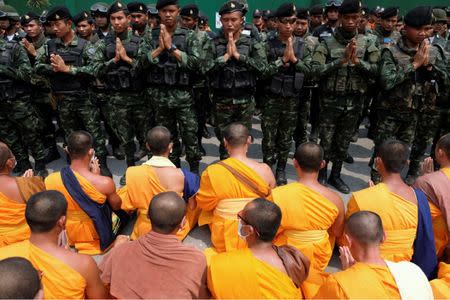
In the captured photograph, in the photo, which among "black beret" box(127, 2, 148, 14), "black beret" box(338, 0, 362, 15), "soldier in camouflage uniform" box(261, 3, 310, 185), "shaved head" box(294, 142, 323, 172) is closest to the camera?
"shaved head" box(294, 142, 323, 172)

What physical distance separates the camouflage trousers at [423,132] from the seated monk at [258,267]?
3748 millimetres

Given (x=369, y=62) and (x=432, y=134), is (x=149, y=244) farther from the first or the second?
(x=432, y=134)

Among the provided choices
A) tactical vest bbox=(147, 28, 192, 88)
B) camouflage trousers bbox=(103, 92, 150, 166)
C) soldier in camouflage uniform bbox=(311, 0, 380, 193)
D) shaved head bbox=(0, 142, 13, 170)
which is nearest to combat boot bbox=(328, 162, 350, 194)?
soldier in camouflage uniform bbox=(311, 0, 380, 193)

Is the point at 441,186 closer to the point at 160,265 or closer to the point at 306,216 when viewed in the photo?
the point at 306,216

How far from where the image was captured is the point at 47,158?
6.46 meters

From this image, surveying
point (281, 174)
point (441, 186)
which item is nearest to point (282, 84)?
point (281, 174)

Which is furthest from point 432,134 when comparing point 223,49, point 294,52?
point 223,49

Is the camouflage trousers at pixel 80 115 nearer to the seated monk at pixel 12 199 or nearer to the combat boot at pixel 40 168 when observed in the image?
the combat boot at pixel 40 168

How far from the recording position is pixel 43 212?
2.56 metres

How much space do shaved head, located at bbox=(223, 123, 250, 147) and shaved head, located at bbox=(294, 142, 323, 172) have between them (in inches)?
26.7

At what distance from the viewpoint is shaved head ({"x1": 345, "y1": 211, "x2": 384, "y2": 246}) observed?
2389 millimetres

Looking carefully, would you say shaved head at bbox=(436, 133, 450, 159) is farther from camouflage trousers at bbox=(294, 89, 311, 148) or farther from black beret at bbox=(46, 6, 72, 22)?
black beret at bbox=(46, 6, 72, 22)

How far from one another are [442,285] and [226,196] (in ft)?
6.58

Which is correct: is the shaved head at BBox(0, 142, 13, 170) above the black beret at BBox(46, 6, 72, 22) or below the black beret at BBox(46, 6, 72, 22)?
below
